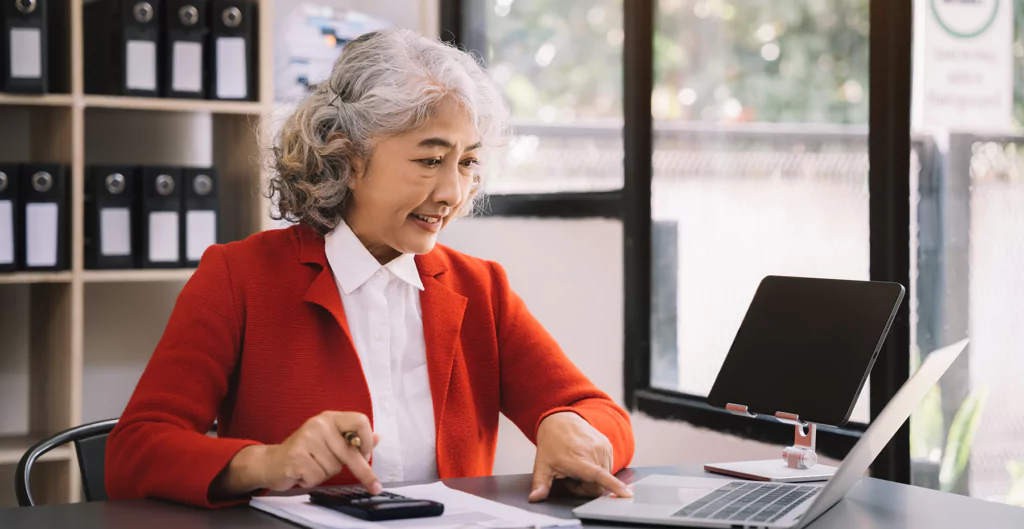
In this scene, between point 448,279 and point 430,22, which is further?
point 430,22

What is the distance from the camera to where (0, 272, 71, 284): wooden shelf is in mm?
2633

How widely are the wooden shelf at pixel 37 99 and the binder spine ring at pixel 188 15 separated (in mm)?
343

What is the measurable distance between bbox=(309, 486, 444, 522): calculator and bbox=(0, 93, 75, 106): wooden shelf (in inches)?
68.7

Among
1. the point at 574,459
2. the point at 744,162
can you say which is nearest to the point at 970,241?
the point at 744,162

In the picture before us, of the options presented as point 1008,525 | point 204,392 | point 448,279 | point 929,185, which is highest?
point 929,185

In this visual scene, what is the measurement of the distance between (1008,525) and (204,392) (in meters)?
1.05

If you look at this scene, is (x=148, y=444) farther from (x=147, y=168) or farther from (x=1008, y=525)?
(x=147, y=168)

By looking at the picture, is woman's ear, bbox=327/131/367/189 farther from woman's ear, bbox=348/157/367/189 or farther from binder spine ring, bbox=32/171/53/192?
binder spine ring, bbox=32/171/53/192

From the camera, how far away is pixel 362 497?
50.5 inches

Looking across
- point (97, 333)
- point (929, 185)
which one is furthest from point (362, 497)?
point (97, 333)

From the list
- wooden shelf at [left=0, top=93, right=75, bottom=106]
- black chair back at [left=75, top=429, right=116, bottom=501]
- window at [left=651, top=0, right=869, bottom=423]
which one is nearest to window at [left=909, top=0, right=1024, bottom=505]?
window at [left=651, top=0, right=869, bottom=423]

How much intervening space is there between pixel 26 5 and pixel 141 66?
0.30 metres

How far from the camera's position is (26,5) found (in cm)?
262

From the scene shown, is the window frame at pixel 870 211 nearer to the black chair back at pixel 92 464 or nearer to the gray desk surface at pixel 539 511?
the gray desk surface at pixel 539 511
